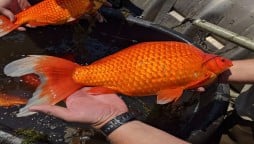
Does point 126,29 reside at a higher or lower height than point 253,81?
lower

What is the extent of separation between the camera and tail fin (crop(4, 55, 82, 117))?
88.5 inches

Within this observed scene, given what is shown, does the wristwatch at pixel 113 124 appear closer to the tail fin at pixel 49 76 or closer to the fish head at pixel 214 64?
the tail fin at pixel 49 76

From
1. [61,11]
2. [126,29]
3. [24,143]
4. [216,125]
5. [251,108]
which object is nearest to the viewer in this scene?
[24,143]

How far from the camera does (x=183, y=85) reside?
89.1 inches

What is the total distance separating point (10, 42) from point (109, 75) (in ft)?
4.61

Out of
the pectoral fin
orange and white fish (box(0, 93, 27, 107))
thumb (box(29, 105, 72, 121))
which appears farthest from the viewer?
orange and white fish (box(0, 93, 27, 107))

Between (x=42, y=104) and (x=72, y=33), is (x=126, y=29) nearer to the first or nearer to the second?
(x=72, y=33)

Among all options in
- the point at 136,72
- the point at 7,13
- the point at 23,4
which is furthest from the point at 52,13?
the point at 136,72

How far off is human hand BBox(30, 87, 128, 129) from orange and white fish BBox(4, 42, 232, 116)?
0.04 meters

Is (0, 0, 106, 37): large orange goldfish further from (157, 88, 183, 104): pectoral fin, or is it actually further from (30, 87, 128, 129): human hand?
(157, 88, 183, 104): pectoral fin

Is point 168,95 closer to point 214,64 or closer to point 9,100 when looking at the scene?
point 214,64

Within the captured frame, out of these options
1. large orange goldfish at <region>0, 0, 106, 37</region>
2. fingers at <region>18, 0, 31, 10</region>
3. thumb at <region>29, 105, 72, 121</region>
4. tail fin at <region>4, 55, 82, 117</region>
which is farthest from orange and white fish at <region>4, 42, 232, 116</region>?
fingers at <region>18, 0, 31, 10</region>

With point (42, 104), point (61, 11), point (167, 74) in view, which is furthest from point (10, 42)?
point (167, 74)

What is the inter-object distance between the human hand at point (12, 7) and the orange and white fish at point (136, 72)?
73cm
